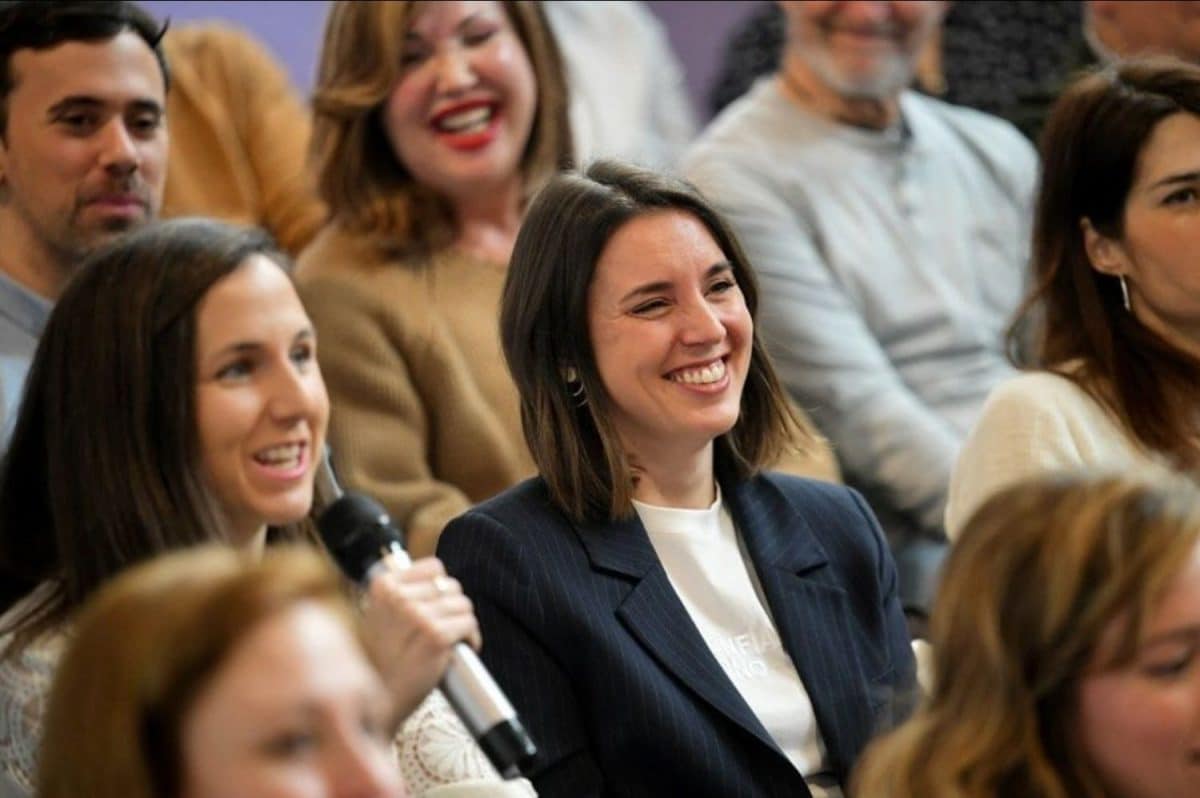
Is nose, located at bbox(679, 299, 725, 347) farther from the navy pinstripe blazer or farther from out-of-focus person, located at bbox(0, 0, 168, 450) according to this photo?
out-of-focus person, located at bbox(0, 0, 168, 450)

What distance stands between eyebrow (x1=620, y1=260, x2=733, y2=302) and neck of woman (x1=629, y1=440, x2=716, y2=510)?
16 centimetres

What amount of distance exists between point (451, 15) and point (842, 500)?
105 centimetres

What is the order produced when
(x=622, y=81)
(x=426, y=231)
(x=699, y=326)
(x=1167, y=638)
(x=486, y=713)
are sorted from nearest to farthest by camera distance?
(x=1167, y=638) < (x=486, y=713) < (x=699, y=326) < (x=426, y=231) < (x=622, y=81)

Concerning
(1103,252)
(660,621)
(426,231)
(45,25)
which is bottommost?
(1103,252)

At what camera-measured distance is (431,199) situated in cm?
316

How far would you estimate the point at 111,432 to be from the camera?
83.5 inches

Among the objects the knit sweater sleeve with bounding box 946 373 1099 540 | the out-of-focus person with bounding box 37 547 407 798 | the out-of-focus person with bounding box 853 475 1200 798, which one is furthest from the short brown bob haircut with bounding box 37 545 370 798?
the knit sweater sleeve with bounding box 946 373 1099 540

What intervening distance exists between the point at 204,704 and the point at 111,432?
74 centimetres

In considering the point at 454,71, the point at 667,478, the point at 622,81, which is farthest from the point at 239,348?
the point at 622,81

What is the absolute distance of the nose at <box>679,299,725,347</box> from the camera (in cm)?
236

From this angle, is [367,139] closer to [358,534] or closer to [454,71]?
[454,71]

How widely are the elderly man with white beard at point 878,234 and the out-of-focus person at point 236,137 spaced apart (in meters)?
0.61

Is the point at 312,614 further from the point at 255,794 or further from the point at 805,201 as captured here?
the point at 805,201

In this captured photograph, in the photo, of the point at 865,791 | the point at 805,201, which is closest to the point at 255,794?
the point at 865,791
